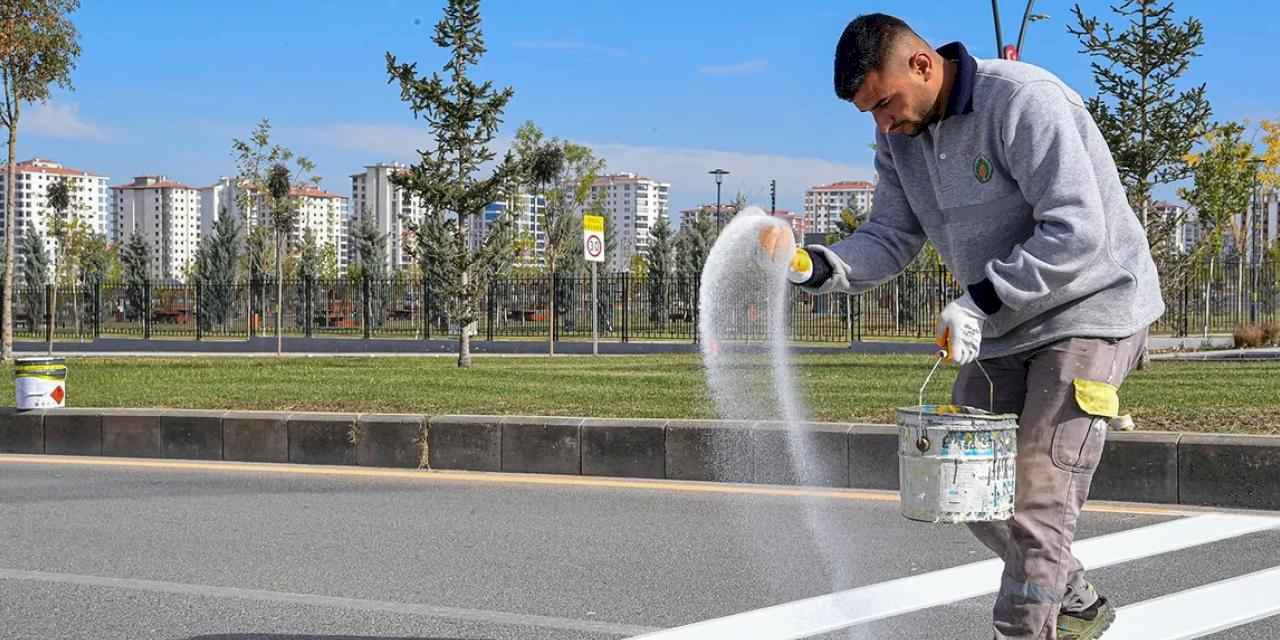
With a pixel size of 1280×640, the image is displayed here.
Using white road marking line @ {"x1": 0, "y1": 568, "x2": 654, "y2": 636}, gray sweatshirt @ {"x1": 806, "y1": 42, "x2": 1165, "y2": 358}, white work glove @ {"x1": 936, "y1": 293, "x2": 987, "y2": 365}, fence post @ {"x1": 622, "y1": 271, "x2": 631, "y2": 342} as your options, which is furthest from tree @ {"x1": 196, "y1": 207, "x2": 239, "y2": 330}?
white work glove @ {"x1": 936, "y1": 293, "x2": 987, "y2": 365}

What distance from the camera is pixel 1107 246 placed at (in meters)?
3.36

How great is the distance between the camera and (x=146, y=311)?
37688 mm

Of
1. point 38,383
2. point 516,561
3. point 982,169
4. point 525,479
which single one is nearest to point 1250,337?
point 525,479

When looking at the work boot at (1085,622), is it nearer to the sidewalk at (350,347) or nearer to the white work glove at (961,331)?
the white work glove at (961,331)

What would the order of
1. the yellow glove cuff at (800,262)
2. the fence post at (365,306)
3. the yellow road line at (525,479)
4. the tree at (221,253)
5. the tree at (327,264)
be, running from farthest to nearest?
the tree at (327,264)
the tree at (221,253)
the fence post at (365,306)
the yellow road line at (525,479)
the yellow glove cuff at (800,262)

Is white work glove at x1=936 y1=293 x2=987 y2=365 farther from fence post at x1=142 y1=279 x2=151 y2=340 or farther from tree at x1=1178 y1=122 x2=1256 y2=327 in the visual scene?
fence post at x1=142 y1=279 x2=151 y2=340

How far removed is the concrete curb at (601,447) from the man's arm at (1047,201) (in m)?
4.99

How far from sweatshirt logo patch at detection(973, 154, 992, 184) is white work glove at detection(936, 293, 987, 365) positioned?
34 centimetres

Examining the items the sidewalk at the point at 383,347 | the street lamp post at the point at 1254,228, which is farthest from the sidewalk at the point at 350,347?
the street lamp post at the point at 1254,228

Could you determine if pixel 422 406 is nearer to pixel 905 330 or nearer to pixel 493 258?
pixel 493 258

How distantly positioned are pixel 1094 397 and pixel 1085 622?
65 cm

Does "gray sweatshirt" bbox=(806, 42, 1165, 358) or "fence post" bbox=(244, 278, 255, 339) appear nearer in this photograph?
"gray sweatshirt" bbox=(806, 42, 1165, 358)

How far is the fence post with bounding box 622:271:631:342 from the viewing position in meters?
32.3

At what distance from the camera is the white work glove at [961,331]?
3260 mm
